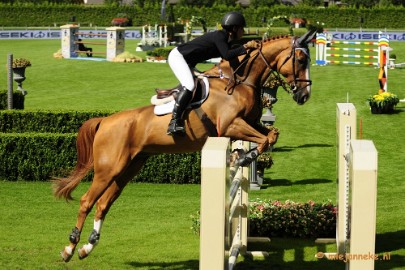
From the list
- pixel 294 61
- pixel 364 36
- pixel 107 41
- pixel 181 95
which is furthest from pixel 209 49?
pixel 364 36

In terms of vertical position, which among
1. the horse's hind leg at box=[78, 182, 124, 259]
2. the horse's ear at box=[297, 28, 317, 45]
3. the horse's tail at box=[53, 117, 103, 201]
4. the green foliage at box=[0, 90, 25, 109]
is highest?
the horse's ear at box=[297, 28, 317, 45]

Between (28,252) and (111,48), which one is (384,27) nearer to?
(111,48)

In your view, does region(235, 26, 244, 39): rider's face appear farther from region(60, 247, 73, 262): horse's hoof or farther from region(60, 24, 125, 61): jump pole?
region(60, 24, 125, 61): jump pole

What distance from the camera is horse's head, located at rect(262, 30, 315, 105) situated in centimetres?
1152

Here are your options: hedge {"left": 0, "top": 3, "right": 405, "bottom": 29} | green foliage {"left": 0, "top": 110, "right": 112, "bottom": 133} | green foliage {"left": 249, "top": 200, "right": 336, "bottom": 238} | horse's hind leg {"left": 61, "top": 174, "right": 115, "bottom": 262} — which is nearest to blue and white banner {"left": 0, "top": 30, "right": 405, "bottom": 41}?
hedge {"left": 0, "top": 3, "right": 405, "bottom": 29}

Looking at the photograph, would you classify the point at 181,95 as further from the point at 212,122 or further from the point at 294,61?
the point at 294,61

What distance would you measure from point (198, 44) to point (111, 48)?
113 ft

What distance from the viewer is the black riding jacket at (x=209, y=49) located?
11.3 m

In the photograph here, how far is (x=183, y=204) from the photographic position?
16.2 meters

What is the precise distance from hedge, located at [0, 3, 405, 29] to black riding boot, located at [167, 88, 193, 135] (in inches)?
2539

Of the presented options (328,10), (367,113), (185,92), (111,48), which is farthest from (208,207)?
(328,10)

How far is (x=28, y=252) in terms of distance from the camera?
12383 millimetres

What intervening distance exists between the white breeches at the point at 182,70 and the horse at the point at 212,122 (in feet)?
0.98

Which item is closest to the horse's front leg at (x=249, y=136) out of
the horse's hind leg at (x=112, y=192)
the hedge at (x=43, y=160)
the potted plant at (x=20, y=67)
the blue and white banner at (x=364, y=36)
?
the horse's hind leg at (x=112, y=192)
